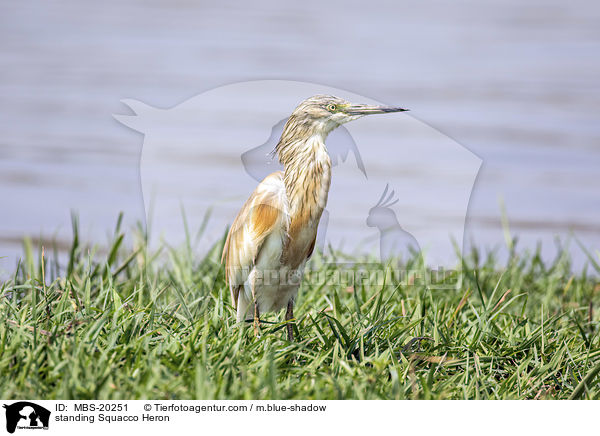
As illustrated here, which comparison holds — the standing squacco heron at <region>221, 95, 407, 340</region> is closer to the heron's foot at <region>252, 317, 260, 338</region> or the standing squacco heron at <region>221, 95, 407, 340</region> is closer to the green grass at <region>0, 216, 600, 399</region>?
the heron's foot at <region>252, 317, 260, 338</region>

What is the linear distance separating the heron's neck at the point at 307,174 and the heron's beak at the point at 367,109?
0.54 ft

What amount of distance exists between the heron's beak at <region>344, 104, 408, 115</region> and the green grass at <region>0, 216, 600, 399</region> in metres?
0.82

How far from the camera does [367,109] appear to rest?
9.72ft

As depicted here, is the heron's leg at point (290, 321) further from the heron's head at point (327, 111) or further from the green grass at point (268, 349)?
the heron's head at point (327, 111)

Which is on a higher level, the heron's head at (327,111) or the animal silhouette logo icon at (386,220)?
the heron's head at (327,111)

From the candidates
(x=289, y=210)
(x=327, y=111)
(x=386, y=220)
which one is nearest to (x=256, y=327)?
(x=289, y=210)

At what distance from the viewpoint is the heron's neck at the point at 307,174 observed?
3104 millimetres

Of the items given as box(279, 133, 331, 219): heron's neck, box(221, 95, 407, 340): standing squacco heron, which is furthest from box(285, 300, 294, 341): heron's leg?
box(279, 133, 331, 219): heron's neck

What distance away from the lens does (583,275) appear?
15.2 ft

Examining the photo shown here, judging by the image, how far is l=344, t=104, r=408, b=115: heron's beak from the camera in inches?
115

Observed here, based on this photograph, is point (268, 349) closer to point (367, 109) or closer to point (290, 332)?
point (290, 332)
